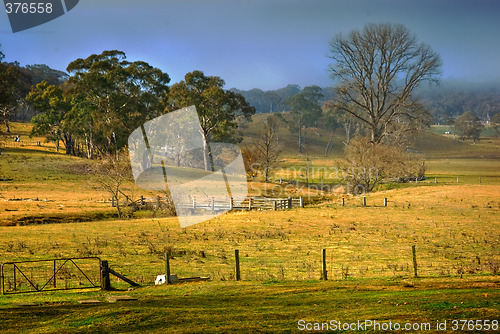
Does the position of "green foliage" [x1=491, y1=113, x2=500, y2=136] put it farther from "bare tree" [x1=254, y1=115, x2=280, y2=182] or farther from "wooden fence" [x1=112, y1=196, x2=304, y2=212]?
"wooden fence" [x1=112, y1=196, x2=304, y2=212]

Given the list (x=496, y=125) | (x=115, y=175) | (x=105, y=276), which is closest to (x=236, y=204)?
(x=115, y=175)

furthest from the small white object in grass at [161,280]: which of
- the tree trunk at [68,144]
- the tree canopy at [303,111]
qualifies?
the tree canopy at [303,111]

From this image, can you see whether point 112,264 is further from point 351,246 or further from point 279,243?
point 351,246

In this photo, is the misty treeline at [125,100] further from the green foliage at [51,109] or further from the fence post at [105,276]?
the fence post at [105,276]

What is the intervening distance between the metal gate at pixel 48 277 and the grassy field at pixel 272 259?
27 cm

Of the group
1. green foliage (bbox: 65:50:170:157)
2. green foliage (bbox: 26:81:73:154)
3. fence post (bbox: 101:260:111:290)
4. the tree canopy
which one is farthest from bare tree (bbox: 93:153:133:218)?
the tree canopy

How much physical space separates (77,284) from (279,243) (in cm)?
1323

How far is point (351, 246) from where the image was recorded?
27.2m

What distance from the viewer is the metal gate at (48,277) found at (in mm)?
16875

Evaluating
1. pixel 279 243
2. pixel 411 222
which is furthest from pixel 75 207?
pixel 411 222

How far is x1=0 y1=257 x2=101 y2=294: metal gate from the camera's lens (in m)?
16.9

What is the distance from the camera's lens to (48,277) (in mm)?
19328

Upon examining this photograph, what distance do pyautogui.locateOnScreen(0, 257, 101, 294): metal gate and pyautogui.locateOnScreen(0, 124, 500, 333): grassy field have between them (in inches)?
10.6

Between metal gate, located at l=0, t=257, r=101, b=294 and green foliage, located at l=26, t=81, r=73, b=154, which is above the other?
green foliage, located at l=26, t=81, r=73, b=154
